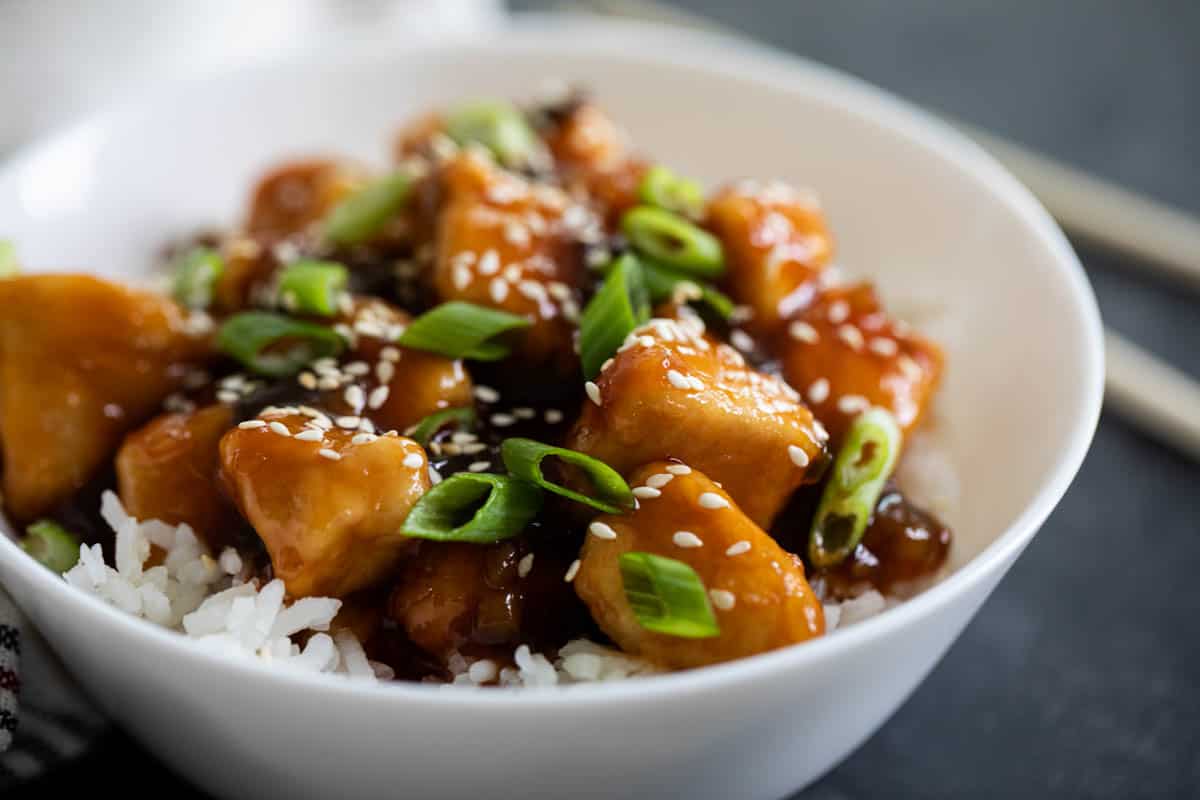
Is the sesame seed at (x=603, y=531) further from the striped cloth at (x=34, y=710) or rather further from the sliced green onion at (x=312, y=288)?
the striped cloth at (x=34, y=710)

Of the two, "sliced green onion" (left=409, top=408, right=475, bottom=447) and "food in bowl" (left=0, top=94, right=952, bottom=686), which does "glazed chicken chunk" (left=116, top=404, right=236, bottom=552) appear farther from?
"sliced green onion" (left=409, top=408, right=475, bottom=447)

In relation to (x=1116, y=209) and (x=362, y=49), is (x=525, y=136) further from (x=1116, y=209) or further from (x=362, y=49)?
(x=1116, y=209)

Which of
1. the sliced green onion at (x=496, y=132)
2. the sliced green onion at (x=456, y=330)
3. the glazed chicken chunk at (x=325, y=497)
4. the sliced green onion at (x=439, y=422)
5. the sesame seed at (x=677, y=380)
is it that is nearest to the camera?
the glazed chicken chunk at (x=325, y=497)

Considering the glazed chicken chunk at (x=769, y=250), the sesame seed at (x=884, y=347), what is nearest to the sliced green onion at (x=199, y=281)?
the glazed chicken chunk at (x=769, y=250)

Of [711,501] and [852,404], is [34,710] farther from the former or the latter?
[852,404]

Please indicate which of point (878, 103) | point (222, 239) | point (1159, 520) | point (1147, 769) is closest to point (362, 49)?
point (222, 239)
